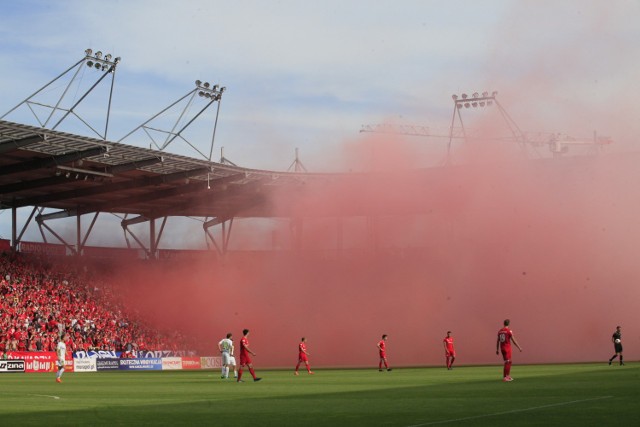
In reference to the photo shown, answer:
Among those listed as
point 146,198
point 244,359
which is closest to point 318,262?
point 146,198

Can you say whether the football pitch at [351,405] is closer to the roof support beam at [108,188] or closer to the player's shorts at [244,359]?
the player's shorts at [244,359]

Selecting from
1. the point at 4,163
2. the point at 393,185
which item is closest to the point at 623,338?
the point at 393,185

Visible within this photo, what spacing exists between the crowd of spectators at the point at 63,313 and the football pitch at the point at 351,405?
84.5 ft

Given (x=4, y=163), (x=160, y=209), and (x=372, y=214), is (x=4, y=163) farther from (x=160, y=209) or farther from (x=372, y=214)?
(x=372, y=214)

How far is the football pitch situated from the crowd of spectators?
25.8 m

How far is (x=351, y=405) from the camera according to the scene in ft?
56.6

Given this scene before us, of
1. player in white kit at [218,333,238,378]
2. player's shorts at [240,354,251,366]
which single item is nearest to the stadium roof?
player in white kit at [218,333,238,378]

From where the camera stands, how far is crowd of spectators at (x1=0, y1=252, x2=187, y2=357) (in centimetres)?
5009

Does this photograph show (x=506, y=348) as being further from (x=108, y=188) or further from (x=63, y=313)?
(x=108, y=188)

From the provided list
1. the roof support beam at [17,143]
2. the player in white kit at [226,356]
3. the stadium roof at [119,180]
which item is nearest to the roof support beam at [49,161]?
the stadium roof at [119,180]

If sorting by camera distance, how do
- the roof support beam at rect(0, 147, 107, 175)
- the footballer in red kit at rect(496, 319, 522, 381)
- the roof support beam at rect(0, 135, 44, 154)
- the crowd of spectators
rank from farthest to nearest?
the crowd of spectators → the roof support beam at rect(0, 147, 107, 175) → the roof support beam at rect(0, 135, 44, 154) → the footballer in red kit at rect(496, 319, 522, 381)

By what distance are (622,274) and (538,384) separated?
A: 31.7m

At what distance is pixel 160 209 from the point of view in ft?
220

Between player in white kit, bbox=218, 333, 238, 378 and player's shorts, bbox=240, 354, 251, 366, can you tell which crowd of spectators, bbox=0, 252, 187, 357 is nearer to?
player in white kit, bbox=218, 333, 238, 378
